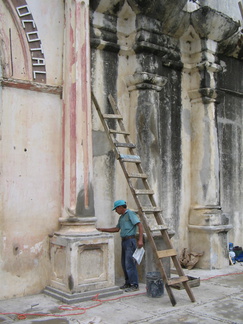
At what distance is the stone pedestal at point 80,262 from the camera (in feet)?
19.8

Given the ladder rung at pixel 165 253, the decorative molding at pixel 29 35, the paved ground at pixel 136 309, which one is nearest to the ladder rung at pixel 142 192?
the ladder rung at pixel 165 253

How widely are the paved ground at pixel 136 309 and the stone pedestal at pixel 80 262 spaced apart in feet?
0.61

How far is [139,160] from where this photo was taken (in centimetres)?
714

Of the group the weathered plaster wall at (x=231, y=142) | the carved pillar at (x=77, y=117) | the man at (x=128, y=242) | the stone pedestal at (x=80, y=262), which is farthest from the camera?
the weathered plaster wall at (x=231, y=142)

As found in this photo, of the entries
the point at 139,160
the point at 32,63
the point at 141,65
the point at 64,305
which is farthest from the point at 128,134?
the point at 64,305

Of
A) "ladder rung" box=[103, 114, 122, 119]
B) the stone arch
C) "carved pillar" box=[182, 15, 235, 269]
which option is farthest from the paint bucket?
the stone arch

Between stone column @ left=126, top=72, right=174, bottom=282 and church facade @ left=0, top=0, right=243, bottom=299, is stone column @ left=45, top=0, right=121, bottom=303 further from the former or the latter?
stone column @ left=126, top=72, right=174, bottom=282

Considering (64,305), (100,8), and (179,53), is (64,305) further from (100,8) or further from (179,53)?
(179,53)

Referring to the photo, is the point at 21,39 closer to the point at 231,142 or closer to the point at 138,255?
the point at 138,255

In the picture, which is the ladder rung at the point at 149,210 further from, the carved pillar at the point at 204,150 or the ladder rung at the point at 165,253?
the carved pillar at the point at 204,150

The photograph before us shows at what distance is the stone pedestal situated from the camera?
6043 millimetres

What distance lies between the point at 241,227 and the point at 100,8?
5.88m

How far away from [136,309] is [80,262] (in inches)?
41.3

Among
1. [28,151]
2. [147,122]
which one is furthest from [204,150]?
[28,151]
